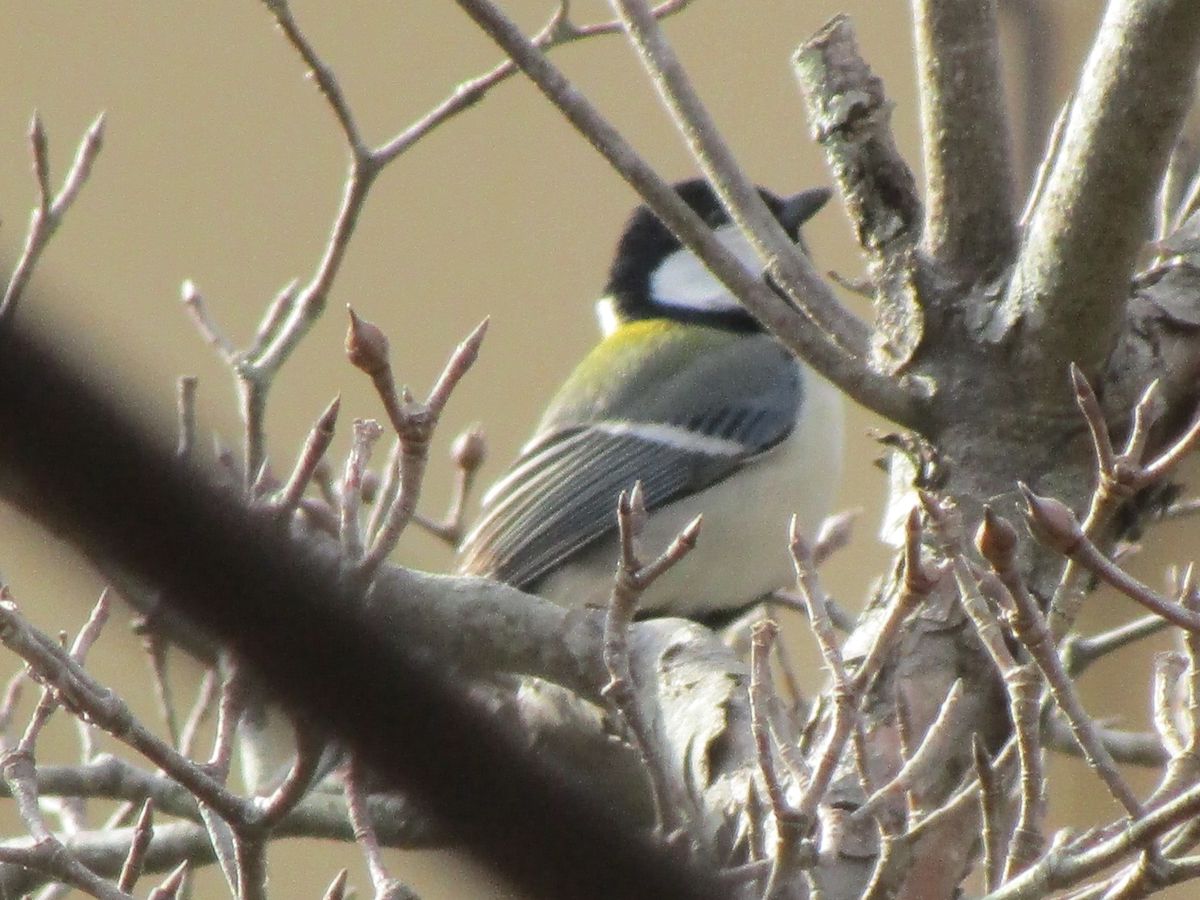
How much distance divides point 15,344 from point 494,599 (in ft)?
3.54

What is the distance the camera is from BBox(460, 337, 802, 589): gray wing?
8.04ft

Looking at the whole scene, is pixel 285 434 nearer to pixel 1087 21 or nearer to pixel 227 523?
pixel 1087 21

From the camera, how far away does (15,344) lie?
0.45 metres

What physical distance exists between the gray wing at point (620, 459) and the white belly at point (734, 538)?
0.07 feet

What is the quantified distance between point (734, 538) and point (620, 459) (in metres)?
0.23

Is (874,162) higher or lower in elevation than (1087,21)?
lower

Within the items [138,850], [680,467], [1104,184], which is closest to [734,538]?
[680,467]

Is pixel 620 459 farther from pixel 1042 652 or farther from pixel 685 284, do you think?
pixel 1042 652

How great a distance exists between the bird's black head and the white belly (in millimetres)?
390

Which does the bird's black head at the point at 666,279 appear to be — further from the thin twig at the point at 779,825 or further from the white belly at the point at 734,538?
the thin twig at the point at 779,825

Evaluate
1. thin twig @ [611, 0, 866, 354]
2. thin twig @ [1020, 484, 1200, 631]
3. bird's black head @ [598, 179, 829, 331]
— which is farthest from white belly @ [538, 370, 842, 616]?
thin twig @ [1020, 484, 1200, 631]

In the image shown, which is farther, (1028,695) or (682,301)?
(682,301)

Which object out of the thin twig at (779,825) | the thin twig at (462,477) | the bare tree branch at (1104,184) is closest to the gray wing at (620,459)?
the thin twig at (462,477)

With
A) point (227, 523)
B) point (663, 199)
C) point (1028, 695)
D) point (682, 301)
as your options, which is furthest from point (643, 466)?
point (227, 523)
